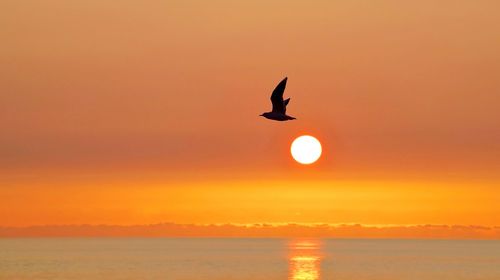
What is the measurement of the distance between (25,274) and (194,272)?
32693mm

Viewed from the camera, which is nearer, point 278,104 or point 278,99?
point 278,99

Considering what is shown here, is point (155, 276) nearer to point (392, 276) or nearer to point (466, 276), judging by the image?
point (392, 276)

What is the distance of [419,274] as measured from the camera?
190 meters

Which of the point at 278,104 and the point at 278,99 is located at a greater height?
the point at 278,99

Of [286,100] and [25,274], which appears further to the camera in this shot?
[25,274]

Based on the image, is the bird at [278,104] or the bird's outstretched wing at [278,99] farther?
the bird's outstretched wing at [278,99]

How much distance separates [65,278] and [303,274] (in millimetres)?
43901

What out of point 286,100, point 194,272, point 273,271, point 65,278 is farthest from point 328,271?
point 286,100

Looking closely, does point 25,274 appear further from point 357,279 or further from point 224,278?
point 357,279

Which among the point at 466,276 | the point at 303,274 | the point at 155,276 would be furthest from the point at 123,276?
the point at 466,276

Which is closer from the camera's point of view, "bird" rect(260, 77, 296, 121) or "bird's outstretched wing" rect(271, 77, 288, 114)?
"bird" rect(260, 77, 296, 121)

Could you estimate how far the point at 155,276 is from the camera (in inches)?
6875

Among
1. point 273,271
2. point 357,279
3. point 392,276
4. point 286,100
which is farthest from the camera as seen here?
point 273,271

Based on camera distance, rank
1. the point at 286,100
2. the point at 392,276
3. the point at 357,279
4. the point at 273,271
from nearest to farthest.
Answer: the point at 286,100, the point at 357,279, the point at 392,276, the point at 273,271
